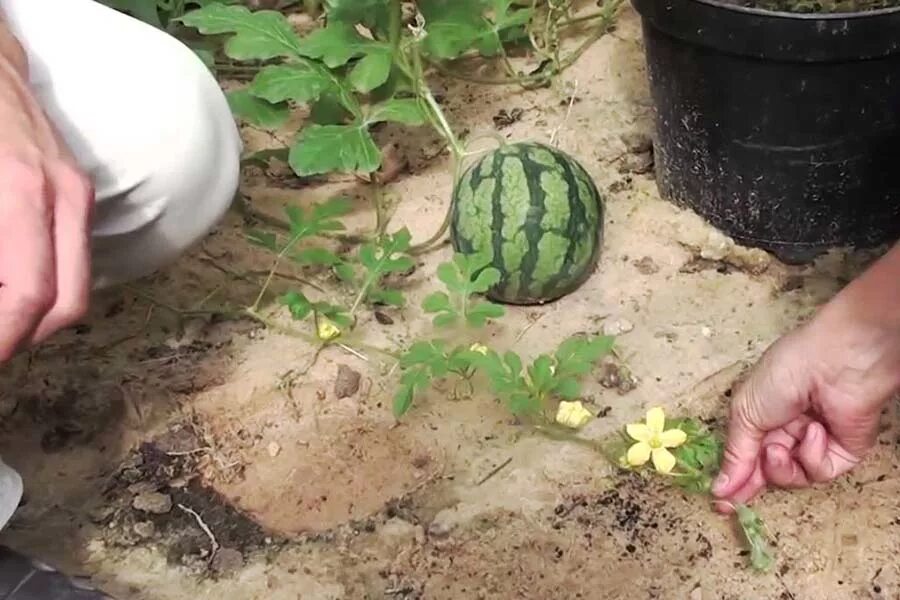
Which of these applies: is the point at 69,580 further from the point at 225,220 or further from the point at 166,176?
the point at 225,220

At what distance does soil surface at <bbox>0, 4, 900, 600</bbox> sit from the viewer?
1.43 metres

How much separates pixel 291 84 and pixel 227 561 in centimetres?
76

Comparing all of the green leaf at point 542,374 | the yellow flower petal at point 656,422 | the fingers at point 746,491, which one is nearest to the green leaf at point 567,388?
the green leaf at point 542,374

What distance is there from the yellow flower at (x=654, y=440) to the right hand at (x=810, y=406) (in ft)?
0.21

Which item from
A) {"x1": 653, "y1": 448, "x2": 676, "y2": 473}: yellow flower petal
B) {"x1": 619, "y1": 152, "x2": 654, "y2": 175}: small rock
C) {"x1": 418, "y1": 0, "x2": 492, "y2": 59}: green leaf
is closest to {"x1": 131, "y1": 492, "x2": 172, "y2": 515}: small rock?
{"x1": 653, "y1": 448, "x2": 676, "y2": 473}: yellow flower petal

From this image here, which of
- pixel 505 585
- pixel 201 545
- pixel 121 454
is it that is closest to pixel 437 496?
pixel 505 585

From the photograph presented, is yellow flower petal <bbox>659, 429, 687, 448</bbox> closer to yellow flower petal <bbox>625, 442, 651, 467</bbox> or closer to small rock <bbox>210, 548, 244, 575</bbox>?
yellow flower petal <bbox>625, 442, 651, 467</bbox>

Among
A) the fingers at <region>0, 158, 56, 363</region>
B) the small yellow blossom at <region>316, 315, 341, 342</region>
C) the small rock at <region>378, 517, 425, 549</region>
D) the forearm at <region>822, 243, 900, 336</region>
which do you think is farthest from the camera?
the small yellow blossom at <region>316, 315, 341, 342</region>

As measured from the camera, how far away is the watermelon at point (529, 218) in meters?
1.75

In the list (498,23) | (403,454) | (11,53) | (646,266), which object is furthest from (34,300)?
(498,23)

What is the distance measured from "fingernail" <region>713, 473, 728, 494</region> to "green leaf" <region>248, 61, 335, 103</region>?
0.85m

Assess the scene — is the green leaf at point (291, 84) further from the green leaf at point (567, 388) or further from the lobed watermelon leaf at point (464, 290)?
the green leaf at point (567, 388)

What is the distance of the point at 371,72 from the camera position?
1.87 metres

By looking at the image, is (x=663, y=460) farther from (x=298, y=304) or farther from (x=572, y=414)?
(x=298, y=304)
